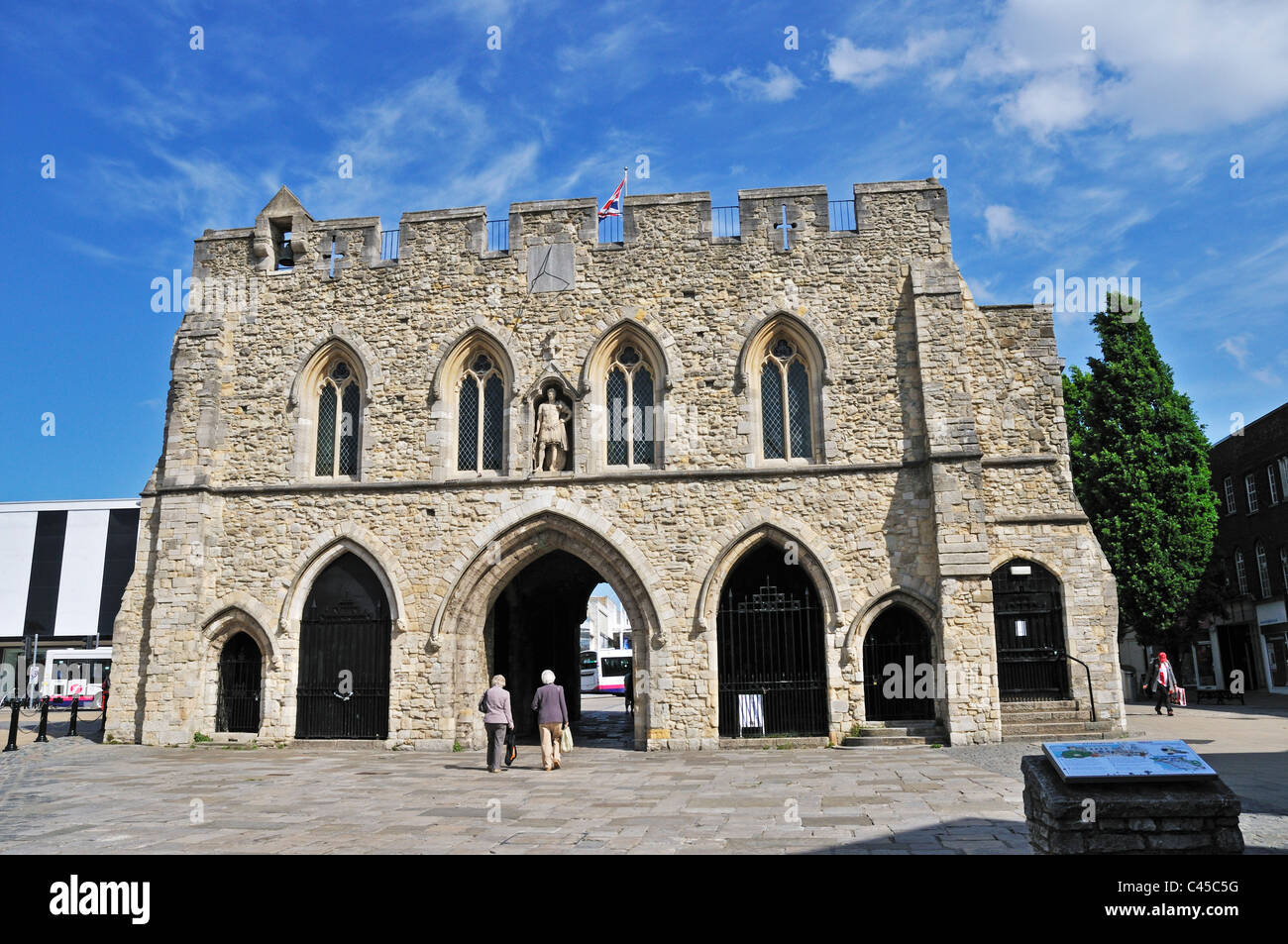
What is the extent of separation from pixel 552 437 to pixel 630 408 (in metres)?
1.40

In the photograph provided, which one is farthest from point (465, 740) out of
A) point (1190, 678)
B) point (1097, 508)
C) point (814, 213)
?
point (1190, 678)

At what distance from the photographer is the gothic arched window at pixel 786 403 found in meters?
15.4

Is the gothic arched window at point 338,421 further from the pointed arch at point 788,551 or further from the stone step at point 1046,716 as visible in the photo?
the stone step at point 1046,716

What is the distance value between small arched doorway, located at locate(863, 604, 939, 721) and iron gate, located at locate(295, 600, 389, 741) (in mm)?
7758

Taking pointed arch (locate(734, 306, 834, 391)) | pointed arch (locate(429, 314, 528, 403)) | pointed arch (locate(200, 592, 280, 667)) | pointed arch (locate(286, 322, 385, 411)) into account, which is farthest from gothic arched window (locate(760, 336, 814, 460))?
pointed arch (locate(200, 592, 280, 667))

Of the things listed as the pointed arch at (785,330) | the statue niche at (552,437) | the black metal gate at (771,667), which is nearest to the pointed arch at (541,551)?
the statue niche at (552,437)

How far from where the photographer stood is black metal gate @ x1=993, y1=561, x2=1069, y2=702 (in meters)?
15.2

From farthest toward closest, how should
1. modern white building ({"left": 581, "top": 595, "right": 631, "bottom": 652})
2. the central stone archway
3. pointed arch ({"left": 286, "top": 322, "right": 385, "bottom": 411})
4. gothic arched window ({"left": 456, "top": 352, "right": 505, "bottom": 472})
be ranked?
modern white building ({"left": 581, "top": 595, "right": 631, "bottom": 652})
pointed arch ({"left": 286, "top": 322, "right": 385, "bottom": 411})
gothic arched window ({"left": 456, "top": 352, "right": 505, "bottom": 472})
the central stone archway

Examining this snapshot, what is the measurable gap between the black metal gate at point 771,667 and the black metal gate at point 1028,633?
3042 mm

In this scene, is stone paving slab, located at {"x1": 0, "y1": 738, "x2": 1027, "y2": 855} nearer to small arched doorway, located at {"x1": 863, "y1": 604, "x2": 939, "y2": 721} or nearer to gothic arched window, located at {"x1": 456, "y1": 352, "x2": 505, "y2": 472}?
small arched doorway, located at {"x1": 863, "y1": 604, "x2": 939, "y2": 721}

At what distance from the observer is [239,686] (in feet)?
52.5

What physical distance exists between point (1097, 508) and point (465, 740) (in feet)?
61.0

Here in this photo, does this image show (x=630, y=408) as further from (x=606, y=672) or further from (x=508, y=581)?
(x=606, y=672)
